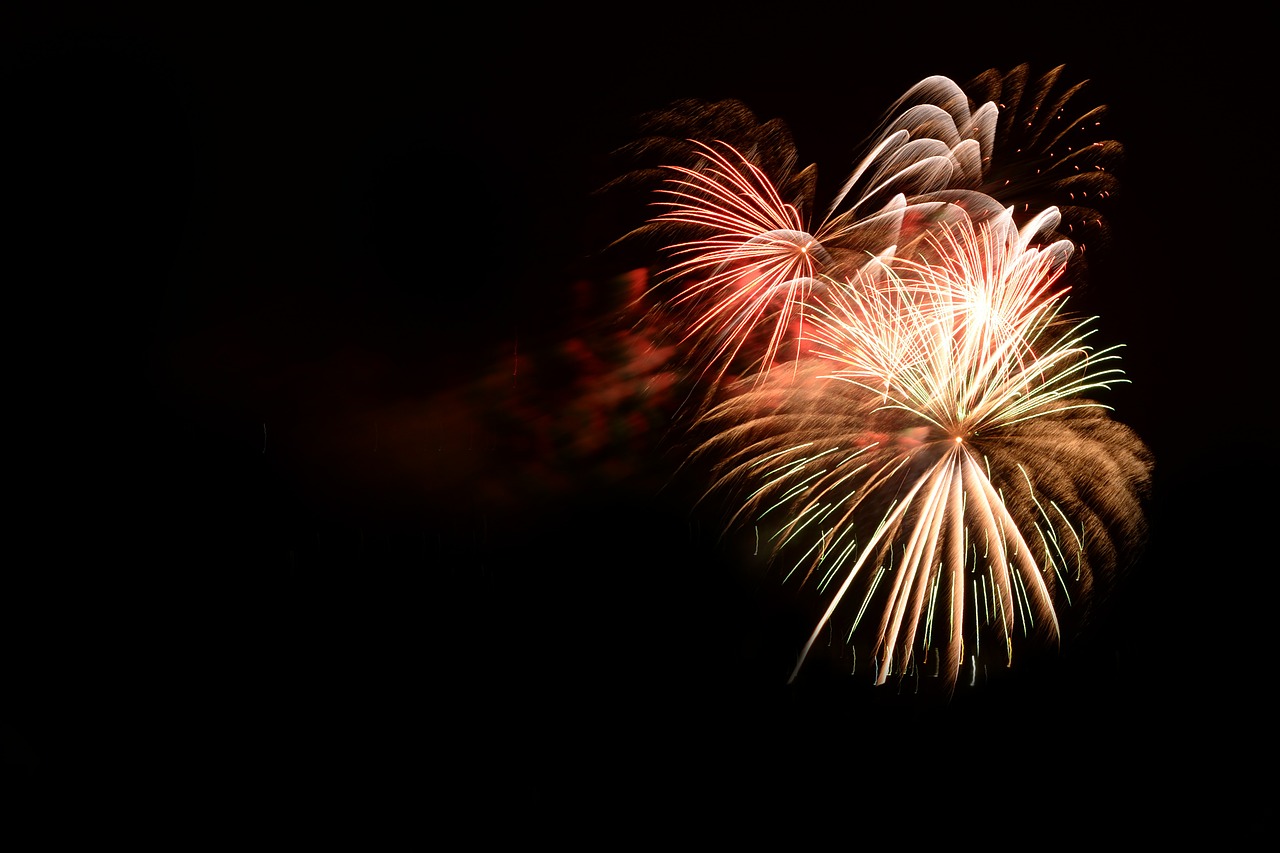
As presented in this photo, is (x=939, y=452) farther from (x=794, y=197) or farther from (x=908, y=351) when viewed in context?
(x=794, y=197)

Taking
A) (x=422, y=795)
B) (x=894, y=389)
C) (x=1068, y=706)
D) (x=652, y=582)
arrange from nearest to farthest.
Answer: (x=894, y=389)
(x=422, y=795)
(x=652, y=582)
(x=1068, y=706)

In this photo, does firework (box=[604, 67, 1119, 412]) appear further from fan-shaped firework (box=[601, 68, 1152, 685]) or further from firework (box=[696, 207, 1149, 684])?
firework (box=[696, 207, 1149, 684])

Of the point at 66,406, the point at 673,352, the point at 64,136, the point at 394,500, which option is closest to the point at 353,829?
the point at 394,500

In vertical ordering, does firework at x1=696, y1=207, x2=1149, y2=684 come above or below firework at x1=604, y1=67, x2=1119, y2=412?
below

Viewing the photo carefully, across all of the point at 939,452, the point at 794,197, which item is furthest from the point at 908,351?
the point at 794,197

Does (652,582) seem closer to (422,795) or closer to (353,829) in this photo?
(422,795)

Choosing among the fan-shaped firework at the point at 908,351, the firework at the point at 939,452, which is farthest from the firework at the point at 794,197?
the firework at the point at 939,452

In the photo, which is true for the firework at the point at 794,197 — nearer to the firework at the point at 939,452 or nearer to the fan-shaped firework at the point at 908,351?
the fan-shaped firework at the point at 908,351

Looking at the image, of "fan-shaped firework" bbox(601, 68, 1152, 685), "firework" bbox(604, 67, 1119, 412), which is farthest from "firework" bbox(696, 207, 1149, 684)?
"firework" bbox(604, 67, 1119, 412)
